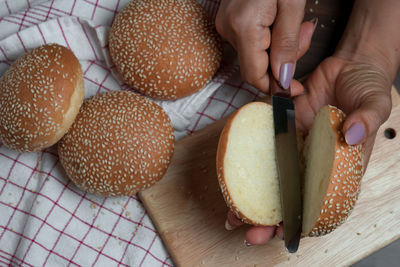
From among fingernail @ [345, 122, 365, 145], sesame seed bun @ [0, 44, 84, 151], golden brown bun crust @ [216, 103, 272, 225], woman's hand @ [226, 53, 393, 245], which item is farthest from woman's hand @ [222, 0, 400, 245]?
sesame seed bun @ [0, 44, 84, 151]

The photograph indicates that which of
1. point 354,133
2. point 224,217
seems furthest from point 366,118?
point 224,217

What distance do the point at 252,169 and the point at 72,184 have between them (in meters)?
0.61

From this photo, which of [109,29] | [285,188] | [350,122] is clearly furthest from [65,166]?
[350,122]

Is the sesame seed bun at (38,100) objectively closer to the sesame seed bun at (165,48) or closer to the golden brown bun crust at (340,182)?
the sesame seed bun at (165,48)

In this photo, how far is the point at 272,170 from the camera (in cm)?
119

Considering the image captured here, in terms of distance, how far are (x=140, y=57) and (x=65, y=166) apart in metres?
0.41

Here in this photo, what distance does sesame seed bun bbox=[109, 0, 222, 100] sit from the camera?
1.32 metres

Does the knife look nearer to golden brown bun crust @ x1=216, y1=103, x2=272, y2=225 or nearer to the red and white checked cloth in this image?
golden brown bun crust @ x1=216, y1=103, x2=272, y2=225

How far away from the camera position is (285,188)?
3.80ft

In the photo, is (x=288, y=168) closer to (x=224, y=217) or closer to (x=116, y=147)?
(x=224, y=217)

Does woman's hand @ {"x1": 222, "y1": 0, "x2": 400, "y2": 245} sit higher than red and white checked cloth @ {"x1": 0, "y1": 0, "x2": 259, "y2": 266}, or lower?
higher

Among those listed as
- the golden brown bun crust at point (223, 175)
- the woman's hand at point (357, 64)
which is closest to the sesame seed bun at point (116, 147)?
the golden brown bun crust at point (223, 175)

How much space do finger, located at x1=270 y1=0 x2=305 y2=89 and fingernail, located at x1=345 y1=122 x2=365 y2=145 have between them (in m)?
0.25

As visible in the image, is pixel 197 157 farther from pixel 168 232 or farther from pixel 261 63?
pixel 261 63
